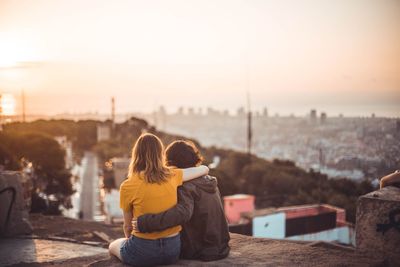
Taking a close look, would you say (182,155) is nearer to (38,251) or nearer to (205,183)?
(205,183)

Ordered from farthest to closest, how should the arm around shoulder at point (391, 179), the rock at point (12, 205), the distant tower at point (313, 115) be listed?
the distant tower at point (313, 115), the rock at point (12, 205), the arm around shoulder at point (391, 179)

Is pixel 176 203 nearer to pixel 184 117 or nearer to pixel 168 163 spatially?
pixel 168 163

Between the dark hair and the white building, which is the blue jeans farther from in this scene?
the white building

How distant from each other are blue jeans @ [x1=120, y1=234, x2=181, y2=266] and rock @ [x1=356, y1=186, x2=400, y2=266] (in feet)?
5.95

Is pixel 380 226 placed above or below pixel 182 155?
below

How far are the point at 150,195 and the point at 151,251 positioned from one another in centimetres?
50

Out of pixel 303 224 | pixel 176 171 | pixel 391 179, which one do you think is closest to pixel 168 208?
pixel 176 171

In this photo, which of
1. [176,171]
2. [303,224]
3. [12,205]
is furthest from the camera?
[303,224]

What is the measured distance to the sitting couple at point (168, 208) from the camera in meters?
3.73

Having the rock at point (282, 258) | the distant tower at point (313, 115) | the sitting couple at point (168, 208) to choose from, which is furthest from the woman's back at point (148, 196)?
the distant tower at point (313, 115)

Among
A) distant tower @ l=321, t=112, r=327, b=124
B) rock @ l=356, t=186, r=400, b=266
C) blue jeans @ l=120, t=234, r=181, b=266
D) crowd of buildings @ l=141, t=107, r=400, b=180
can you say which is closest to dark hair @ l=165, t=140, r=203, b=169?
blue jeans @ l=120, t=234, r=181, b=266

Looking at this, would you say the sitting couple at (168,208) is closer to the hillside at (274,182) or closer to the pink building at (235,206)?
the hillside at (274,182)

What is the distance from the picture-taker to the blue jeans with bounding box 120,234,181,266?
3770 millimetres

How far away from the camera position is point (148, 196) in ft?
12.3
